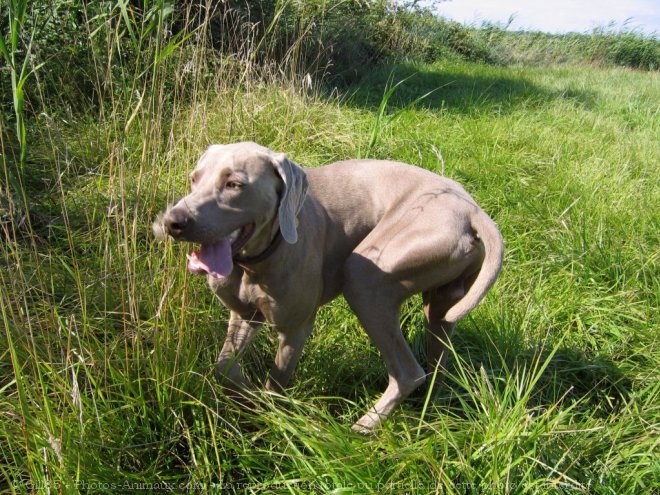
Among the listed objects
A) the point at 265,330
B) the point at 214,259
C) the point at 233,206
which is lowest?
the point at 265,330

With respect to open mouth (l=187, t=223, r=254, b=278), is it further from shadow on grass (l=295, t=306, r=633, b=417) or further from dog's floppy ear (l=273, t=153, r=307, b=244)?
shadow on grass (l=295, t=306, r=633, b=417)

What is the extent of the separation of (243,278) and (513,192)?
236 cm

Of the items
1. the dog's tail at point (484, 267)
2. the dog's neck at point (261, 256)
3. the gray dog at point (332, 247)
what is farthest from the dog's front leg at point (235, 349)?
the dog's tail at point (484, 267)

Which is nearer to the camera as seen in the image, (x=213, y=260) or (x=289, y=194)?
(x=213, y=260)

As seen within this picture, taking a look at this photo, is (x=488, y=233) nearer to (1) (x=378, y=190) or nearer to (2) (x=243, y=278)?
(1) (x=378, y=190)

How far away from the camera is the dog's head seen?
71.8 inches

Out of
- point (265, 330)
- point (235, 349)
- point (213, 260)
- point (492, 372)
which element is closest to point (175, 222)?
point (213, 260)

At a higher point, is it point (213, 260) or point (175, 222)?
point (175, 222)

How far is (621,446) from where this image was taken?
194 cm

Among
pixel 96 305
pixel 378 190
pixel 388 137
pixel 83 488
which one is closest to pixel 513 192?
pixel 388 137

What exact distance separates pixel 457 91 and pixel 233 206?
6156mm

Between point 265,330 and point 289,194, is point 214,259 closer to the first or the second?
point 289,194

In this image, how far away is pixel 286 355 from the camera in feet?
7.50

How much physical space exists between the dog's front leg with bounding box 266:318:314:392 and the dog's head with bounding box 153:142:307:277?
0.38 meters
